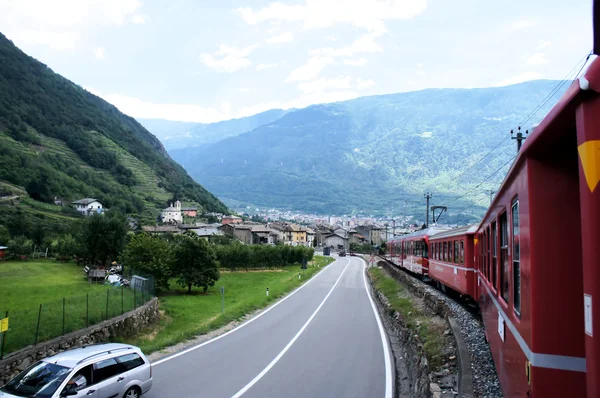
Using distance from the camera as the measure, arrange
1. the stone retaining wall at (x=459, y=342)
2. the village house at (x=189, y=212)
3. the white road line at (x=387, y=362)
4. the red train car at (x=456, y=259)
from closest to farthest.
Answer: the stone retaining wall at (x=459, y=342) → the white road line at (x=387, y=362) → the red train car at (x=456, y=259) → the village house at (x=189, y=212)

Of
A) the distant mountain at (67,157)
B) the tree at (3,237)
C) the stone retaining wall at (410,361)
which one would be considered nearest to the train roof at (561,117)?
the stone retaining wall at (410,361)

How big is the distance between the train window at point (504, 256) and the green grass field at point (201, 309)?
13506 mm

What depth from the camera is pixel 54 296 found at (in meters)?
31.6

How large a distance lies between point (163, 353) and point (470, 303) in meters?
11.1

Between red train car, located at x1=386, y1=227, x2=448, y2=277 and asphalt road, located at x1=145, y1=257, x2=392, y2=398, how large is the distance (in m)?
4.49

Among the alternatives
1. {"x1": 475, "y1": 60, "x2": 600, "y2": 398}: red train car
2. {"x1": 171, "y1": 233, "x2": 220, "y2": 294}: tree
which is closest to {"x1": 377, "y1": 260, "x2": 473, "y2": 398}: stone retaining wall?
{"x1": 475, "y1": 60, "x2": 600, "y2": 398}: red train car

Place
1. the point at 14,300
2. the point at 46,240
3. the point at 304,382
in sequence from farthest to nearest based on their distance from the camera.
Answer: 1. the point at 46,240
2. the point at 14,300
3. the point at 304,382

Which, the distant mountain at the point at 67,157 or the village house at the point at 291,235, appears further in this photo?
the village house at the point at 291,235

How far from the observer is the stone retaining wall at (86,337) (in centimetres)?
1362

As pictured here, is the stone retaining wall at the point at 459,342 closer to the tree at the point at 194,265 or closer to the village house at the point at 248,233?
the tree at the point at 194,265

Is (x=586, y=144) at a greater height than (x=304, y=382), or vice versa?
(x=586, y=144)

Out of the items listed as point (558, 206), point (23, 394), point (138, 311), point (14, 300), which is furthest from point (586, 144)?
point (14, 300)

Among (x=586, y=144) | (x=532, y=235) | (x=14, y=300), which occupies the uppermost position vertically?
(x=586, y=144)

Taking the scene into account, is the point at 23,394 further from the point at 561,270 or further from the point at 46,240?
the point at 46,240
